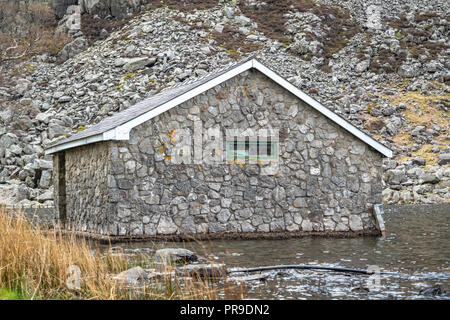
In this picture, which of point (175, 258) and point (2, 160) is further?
point (2, 160)

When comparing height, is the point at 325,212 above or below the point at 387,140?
below

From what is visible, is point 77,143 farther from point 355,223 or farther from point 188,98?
point 355,223

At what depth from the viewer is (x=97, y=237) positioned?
43.4 feet

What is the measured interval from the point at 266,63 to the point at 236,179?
2892 cm

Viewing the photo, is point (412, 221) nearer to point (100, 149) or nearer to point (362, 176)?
point (362, 176)

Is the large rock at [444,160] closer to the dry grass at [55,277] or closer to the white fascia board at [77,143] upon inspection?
the white fascia board at [77,143]

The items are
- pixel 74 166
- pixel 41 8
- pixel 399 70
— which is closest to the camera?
pixel 74 166

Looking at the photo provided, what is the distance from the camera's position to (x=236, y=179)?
44.9 ft

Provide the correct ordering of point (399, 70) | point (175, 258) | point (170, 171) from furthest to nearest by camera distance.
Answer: point (399, 70), point (170, 171), point (175, 258)

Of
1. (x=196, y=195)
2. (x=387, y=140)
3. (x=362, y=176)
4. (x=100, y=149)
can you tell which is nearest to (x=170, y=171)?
(x=196, y=195)

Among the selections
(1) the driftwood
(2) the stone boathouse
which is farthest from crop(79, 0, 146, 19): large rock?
(1) the driftwood

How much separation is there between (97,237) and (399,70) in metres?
35.4

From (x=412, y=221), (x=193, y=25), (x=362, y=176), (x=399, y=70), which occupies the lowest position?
(x=412, y=221)

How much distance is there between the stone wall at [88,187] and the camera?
13.0m
